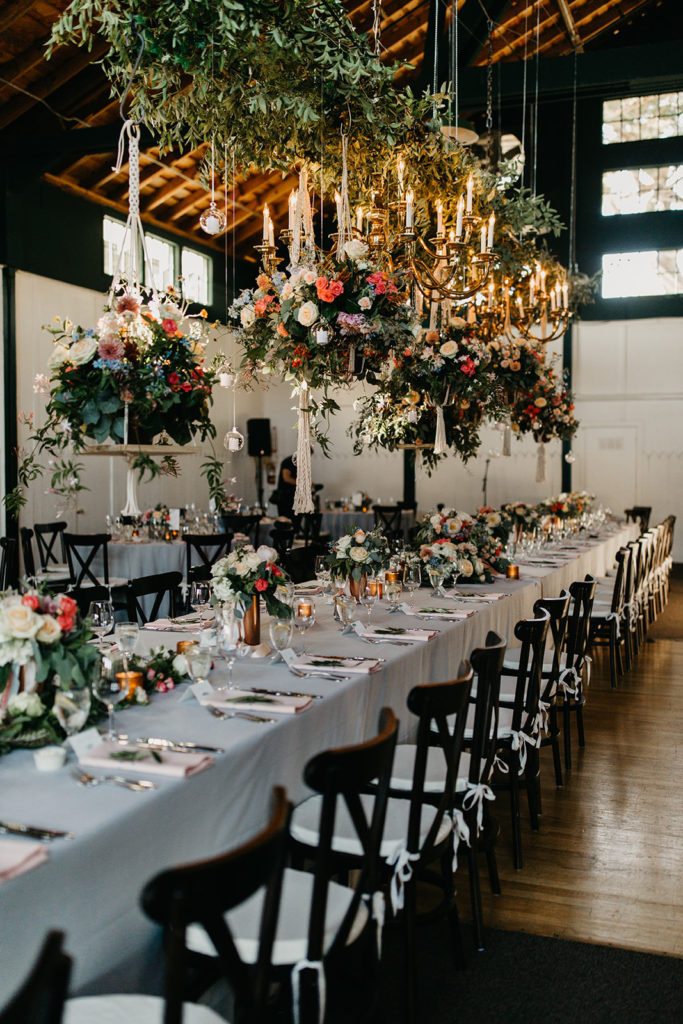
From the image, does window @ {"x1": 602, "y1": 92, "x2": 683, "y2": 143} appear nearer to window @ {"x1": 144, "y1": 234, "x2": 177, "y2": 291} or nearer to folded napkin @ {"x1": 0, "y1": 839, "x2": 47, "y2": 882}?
window @ {"x1": 144, "y1": 234, "x2": 177, "y2": 291}

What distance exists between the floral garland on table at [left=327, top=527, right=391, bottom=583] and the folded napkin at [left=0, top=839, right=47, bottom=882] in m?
2.75

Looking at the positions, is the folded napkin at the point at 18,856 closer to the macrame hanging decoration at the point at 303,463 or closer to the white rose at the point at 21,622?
Result: the white rose at the point at 21,622

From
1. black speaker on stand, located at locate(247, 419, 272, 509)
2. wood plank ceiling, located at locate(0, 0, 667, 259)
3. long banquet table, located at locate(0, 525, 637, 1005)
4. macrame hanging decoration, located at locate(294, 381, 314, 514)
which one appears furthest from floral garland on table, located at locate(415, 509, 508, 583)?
black speaker on stand, located at locate(247, 419, 272, 509)

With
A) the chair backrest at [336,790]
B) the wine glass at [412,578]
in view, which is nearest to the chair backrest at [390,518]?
the wine glass at [412,578]

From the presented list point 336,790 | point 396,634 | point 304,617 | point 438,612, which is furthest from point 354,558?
point 336,790

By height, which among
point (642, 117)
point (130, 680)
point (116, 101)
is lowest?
point (130, 680)

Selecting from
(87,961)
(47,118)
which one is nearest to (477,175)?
(87,961)

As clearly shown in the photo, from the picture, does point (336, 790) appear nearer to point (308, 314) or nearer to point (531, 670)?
point (531, 670)

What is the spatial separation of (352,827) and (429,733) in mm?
368

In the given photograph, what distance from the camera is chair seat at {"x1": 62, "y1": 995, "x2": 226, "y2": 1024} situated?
5.42 feet

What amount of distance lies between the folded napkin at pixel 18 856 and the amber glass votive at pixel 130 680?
3.13 feet

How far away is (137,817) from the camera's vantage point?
1.86 metres

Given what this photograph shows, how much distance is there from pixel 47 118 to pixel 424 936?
1002cm

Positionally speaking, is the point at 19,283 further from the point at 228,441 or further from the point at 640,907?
the point at 640,907
